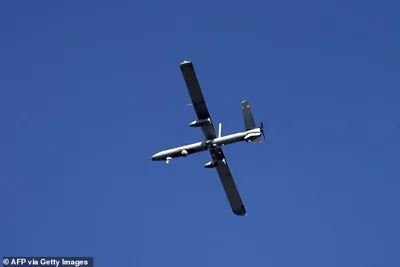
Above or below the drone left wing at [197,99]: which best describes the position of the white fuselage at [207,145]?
below

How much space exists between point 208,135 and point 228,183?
281 inches

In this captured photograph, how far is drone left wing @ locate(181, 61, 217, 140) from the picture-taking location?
240 feet

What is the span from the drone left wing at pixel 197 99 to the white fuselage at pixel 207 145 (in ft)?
2.36

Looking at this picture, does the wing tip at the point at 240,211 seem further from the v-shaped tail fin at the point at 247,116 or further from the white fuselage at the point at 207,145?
the v-shaped tail fin at the point at 247,116

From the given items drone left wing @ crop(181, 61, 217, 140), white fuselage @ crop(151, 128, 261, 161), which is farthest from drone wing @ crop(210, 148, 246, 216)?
drone left wing @ crop(181, 61, 217, 140)

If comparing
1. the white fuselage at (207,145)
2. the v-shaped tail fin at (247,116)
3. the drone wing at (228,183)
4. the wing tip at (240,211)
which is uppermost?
the v-shaped tail fin at (247,116)

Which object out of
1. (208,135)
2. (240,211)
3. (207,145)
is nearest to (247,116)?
(208,135)

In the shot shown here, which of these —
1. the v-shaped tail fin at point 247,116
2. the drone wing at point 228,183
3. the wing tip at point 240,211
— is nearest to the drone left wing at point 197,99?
the drone wing at point 228,183

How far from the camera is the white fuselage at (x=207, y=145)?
241 ft

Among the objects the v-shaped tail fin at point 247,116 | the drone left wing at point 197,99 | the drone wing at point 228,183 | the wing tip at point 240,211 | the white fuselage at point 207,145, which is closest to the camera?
the drone left wing at point 197,99

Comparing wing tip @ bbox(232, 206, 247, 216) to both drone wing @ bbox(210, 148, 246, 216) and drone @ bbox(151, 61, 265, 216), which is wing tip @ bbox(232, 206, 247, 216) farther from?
drone @ bbox(151, 61, 265, 216)

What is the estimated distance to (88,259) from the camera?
249 feet

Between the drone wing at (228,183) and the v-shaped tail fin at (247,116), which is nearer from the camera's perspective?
the v-shaped tail fin at (247,116)

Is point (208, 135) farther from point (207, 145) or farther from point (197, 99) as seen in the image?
point (197, 99)
